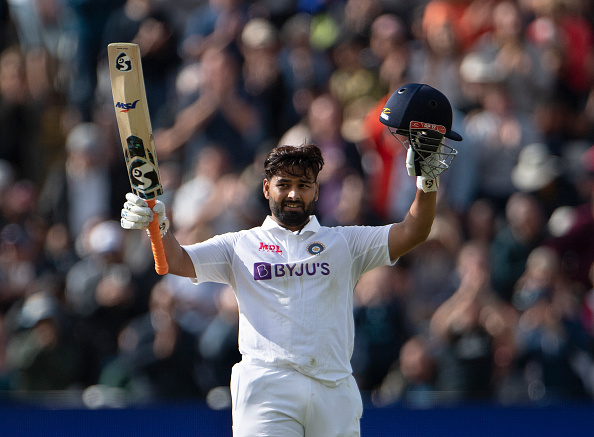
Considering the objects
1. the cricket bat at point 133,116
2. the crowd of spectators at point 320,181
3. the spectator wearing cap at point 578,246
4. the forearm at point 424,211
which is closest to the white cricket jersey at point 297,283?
the forearm at point 424,211

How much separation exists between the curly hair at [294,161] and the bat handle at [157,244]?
1.93 feet

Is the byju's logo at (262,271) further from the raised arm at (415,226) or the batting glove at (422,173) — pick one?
the batting glove at (422,173)

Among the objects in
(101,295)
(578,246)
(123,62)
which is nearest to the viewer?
(123,62)

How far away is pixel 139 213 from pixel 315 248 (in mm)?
829

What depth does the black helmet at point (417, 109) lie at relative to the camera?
168 inches

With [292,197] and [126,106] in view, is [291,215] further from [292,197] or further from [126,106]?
[126,106]

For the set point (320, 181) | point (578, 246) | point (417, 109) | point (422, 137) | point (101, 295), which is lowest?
point (101, 295)

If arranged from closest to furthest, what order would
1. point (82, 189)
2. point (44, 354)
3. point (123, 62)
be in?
1. point (123, 62)
2. point (44, 354)
3. point (82, 189)

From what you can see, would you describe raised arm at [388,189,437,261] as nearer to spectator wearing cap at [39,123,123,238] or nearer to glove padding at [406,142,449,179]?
glove padding at [406,142,449,179]

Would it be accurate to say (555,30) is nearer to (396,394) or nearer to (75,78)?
(396,394)

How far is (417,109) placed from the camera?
428cm

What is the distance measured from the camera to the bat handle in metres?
4.21

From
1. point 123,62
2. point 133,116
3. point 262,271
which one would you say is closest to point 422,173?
point 262,271

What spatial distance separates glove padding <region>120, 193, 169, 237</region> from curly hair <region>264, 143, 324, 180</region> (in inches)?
22.2
